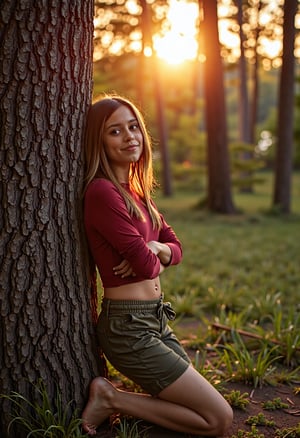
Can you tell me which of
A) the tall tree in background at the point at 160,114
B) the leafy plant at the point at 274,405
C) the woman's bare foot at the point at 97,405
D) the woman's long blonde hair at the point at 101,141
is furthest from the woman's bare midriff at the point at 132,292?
the tall tree in background at the point at 160,114

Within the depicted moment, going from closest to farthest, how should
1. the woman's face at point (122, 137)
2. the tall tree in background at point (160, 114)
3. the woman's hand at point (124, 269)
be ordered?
the woman's hand at point (124, 269) < the woman's face at point (122, 137) < the tall tree in background at point (160, 114)

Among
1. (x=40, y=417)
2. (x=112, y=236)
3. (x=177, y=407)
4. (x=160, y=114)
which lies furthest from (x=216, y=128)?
(x=40, y=417)

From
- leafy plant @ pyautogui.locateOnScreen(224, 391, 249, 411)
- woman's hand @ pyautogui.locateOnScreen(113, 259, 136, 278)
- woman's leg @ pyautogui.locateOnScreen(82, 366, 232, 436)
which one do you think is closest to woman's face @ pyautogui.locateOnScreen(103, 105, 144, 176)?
woman's hand @ pyautogui.locateOnScreen(113, 259, 136, 278)

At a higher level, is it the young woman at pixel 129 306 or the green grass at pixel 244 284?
the young woman at pixel 129 306

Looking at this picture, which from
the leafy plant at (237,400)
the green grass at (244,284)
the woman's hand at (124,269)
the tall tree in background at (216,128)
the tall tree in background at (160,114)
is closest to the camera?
the woman's hand at (124,269)

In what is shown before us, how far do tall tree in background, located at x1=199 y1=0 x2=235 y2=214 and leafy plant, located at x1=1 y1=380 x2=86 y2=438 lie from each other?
1020cm

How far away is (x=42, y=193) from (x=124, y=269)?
1.98 feet

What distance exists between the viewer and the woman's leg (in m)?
2.67

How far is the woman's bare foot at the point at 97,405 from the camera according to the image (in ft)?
9.00

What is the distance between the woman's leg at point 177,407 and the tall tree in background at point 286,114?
10961 mm

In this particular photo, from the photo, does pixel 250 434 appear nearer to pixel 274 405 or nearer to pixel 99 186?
pixel 274 405

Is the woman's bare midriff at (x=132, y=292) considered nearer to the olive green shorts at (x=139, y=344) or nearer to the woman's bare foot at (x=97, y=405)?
the olive green shorts at (x=139, y=344)

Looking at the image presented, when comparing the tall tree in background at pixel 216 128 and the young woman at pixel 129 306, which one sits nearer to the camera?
the young woman at pixel 129 306

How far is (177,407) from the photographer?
2713 mm
